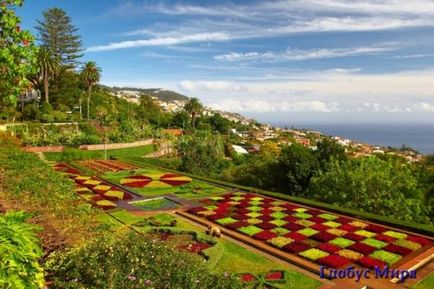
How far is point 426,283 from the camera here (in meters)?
14.2

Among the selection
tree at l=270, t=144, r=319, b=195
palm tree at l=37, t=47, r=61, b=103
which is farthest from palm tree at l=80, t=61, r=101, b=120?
tree at l=270, t=144, r=319, b=195

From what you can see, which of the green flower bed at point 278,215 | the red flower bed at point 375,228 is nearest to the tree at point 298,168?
the green flower bed at point 278,215

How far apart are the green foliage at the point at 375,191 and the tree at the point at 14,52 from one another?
22723mm

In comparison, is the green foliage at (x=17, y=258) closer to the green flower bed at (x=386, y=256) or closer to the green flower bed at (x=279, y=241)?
the green flower bed at (x=279, y=241)

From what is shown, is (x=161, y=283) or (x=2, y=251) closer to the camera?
(x=2, y=251)

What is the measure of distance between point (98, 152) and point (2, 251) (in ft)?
163

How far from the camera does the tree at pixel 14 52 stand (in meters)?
7.60

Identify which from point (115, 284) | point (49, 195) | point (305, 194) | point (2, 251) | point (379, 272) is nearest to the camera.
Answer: point (2, 251)

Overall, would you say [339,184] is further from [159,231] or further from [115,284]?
[115,284]

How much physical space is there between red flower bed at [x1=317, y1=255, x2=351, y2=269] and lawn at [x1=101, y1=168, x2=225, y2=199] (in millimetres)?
14560

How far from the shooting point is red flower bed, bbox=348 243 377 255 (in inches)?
674

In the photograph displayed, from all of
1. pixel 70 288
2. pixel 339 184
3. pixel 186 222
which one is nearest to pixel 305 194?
pixel 339 184

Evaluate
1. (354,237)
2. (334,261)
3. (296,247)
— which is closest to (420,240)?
(354,237)

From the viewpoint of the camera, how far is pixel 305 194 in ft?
111
